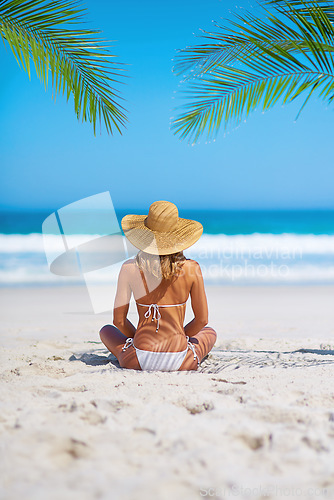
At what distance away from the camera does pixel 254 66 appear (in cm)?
323

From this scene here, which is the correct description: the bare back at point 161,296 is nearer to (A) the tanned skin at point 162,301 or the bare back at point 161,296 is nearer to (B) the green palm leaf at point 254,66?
(A) the tanned skin at point 162,301

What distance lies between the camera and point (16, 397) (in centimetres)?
197

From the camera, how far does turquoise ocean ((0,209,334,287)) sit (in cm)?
877

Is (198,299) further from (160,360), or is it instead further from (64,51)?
(64,51)

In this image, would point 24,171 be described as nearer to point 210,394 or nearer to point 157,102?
point 157,102

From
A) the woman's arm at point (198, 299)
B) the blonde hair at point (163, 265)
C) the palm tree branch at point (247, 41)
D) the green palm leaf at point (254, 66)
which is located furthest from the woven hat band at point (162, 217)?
the palm tree branch at point (247, 41)

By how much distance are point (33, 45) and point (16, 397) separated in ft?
8.72

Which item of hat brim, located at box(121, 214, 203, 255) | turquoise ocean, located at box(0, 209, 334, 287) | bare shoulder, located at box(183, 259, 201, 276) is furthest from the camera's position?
turquoise ocean, located at box(0, 209, 334, 287)

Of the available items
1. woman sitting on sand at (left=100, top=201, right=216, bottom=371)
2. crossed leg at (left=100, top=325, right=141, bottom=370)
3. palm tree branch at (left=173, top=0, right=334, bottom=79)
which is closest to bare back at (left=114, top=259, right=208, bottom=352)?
woman sitting on sand at (left=100, top=201, right=216, bottom=371)

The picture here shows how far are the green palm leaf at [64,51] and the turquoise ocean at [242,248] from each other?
492 centimetres

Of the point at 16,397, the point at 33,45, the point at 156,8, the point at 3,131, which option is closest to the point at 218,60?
the point at 33,45

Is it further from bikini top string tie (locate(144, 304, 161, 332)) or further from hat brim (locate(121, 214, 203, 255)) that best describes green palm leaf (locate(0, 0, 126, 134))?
bikini top string tie (locate(144, 304, 161, 332))

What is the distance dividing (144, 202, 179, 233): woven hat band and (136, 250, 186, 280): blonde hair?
0.57ft

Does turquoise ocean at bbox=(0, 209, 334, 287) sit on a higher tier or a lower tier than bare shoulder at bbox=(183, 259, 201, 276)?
lower
